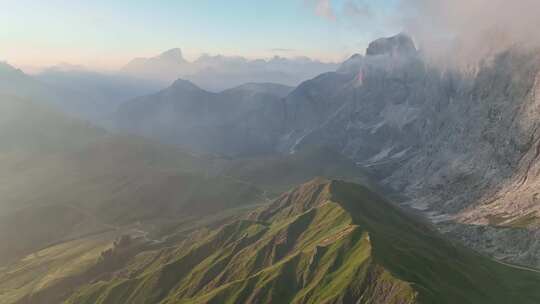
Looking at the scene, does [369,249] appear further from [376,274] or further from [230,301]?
[230,301]

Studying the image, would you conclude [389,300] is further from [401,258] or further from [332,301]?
[401,258]

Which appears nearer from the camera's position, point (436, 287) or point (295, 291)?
point (436, 287)

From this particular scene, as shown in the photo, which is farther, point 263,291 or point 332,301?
point 263,291

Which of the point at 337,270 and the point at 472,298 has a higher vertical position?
the point at 337,270

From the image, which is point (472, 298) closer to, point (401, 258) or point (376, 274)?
point (401, 258)

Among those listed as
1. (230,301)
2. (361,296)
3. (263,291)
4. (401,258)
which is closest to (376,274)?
(361,296)

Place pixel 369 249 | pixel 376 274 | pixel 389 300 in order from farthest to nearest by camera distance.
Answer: pixel 369 249
pixel 376 274
pixel 389 300

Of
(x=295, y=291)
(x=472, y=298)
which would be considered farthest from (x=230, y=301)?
(x=472, y=298)

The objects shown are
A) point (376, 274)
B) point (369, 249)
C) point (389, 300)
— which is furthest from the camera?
point (369, 249)

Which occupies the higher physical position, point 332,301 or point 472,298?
point 332,301
